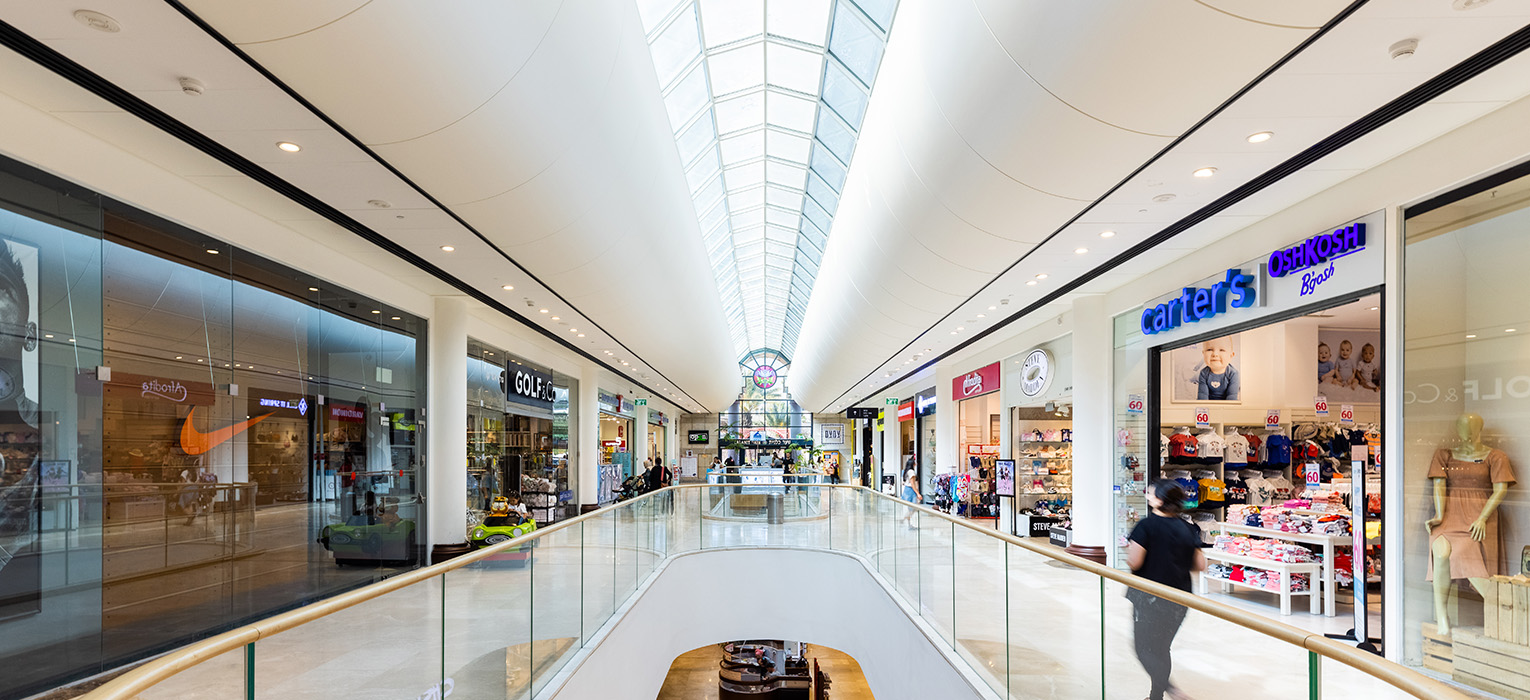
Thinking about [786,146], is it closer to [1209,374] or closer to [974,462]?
[1209,374]

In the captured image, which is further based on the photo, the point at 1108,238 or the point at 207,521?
the point at 1108,238

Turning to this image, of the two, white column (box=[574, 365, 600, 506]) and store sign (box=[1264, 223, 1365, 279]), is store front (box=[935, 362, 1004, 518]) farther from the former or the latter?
store sign (box=[1264, 223, 1365, 279])

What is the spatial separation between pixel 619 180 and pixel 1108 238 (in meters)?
4.57

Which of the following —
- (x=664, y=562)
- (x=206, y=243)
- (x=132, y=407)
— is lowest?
(x=664, y=562)

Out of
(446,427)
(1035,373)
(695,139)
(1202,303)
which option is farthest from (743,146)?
(1202,303)

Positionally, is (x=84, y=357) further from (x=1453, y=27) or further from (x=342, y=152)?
(x=1453, y=27)

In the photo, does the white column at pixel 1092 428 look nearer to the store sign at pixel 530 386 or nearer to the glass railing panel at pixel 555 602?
the glass railing panel at pixel 555 602

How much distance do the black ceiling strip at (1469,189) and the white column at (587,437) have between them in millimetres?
18084

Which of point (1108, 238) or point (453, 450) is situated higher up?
point (1108, 238)

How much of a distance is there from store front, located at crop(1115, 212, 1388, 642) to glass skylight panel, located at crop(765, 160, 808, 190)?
681 cm

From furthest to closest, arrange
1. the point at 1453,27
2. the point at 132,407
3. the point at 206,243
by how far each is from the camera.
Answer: the point at 206,243 → the point at 132,407 → the point at 1453,27

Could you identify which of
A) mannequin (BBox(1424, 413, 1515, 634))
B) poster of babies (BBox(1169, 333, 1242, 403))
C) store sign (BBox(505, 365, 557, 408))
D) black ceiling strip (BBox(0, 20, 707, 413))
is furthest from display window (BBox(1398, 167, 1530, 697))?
store sign (BBox(505, 365, 557, 408))

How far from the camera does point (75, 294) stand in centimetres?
569

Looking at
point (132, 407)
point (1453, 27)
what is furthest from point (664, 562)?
point (1453, 27)
